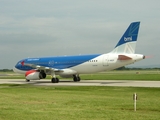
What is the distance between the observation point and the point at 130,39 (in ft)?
126

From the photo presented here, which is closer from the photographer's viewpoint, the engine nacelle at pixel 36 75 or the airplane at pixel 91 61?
the airplane at pixel 91 61

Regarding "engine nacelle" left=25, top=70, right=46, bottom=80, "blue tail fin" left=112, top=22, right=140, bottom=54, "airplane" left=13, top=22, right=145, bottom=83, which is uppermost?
"blue tail fin" left=112, top=22, right=140, bottom=54

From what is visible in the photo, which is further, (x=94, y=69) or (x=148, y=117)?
(x=94, y=69)

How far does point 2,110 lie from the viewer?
13914mm

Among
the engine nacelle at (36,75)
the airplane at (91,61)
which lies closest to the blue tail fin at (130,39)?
the airplane at (91,61)

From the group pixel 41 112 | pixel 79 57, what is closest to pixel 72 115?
pixel 41 112

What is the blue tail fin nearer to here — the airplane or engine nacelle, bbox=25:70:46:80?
the airplane

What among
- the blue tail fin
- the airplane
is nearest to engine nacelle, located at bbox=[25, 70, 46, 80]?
the airplane

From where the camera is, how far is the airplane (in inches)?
1500

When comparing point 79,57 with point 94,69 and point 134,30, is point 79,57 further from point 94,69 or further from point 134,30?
point 134,30

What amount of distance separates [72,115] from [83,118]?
2.65 feet

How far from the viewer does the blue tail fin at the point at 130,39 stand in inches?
1501

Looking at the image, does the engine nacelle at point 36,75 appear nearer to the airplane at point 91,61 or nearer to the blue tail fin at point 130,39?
the airplane at point 91,61

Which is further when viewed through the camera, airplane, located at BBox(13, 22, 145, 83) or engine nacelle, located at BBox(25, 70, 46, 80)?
engine nacelle, located at BBox(25, 70, 46, 80)
